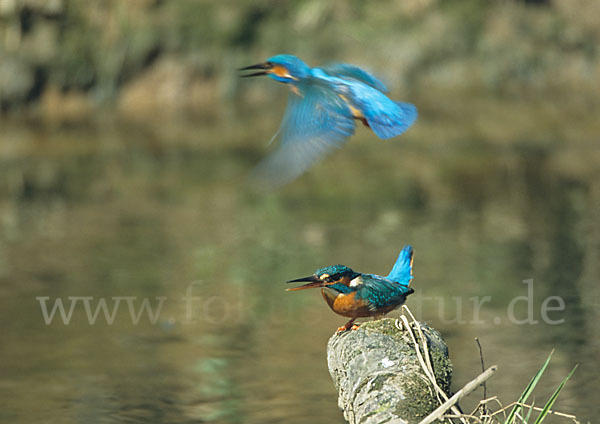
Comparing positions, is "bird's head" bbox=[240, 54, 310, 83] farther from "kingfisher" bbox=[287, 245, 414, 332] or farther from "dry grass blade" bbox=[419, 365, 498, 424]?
"dry grass blade" bbox=[419, 365, 498, 424]

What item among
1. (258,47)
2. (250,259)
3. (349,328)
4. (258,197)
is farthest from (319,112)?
(258,47)

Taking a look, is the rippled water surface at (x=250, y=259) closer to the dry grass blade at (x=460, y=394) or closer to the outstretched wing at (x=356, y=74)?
the outstretched wing at (x=356, y=74)

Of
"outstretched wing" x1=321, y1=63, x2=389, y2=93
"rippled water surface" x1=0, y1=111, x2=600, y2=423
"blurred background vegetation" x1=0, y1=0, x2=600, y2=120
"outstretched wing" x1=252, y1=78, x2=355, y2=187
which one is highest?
"blurred background vegetation" x1=0, y1=0, x2=600, y2=120

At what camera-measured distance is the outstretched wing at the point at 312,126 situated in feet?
10.8

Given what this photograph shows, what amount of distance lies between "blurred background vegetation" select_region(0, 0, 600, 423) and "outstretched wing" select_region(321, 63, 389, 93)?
1.76 meters

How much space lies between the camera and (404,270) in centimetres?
339

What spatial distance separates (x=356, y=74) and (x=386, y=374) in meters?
1.03

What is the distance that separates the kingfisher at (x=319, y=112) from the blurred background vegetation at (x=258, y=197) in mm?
1699

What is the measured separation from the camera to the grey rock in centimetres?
302

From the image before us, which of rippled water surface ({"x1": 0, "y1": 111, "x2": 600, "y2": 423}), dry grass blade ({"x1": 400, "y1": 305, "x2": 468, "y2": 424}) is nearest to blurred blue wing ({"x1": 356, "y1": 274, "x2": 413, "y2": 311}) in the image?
dry grass blade ({"x1": 400, "y1": 305, "x2": 468, "y2": 424})

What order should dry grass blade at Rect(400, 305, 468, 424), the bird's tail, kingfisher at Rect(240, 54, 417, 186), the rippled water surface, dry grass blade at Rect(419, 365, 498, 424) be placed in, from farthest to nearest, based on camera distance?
1. the rippled water surface
2. the bird's tail
3. kingfisher at Rect(240, 54, 417, 186)
4. dry grass blade at Rect(400, 305, 468, 424)
5. dry grass blade at Rect(419, 365, 498, 424)

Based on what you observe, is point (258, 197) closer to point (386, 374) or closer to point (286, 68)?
point (286, 68)

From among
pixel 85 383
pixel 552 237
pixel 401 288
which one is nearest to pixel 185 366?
pixel 85 383

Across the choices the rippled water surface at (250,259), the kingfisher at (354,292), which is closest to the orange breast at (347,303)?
the kingfisher at (354,292)
